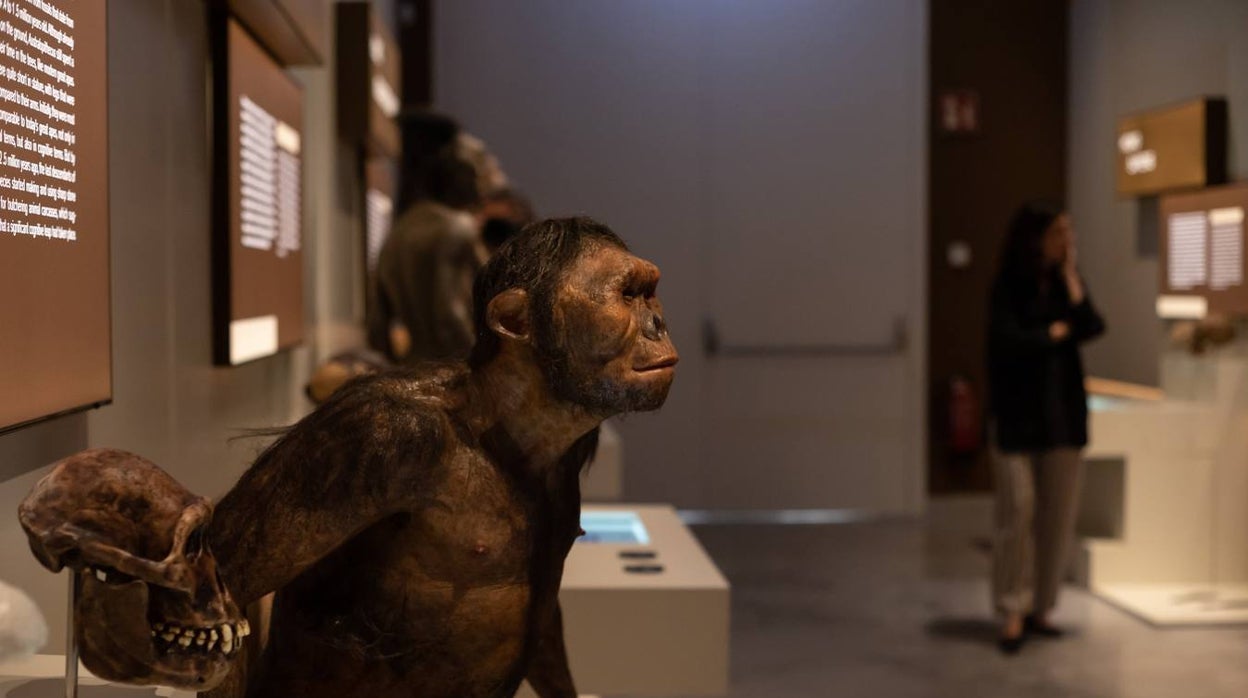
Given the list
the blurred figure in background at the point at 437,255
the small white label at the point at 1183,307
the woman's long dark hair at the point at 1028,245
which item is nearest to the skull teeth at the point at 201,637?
the blurred figure in background at the point at 437,255

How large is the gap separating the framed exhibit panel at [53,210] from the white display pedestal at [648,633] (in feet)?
4.04

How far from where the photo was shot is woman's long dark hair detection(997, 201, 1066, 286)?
572cm

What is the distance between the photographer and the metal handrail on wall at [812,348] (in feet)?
30.7

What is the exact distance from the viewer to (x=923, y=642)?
579cm

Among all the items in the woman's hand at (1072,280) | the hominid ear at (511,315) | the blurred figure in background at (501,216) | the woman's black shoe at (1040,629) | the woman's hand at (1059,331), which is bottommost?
the woman's black shoe at (1040,629)

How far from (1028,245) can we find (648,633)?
3.43m

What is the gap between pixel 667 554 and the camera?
322 centimetres

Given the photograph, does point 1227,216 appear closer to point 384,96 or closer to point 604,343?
point 384,96

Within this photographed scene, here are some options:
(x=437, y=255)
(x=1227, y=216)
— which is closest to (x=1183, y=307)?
(x=1227, y=216)

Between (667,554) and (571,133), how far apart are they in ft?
20.6

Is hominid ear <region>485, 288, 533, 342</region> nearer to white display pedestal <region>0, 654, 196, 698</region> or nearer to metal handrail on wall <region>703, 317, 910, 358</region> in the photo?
white display pedestal <region>0, 654, 196, 698</region>

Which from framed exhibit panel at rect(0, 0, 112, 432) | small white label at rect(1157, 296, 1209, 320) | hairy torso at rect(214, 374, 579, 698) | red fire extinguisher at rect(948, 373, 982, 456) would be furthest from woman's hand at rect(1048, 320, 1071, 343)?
hairy torso at rect(214, 374, 579, 698)

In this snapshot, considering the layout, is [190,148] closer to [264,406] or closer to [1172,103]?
[264,406]

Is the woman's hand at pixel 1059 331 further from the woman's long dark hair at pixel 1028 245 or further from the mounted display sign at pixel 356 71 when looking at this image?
the mounted display sign at pixel 356 71
